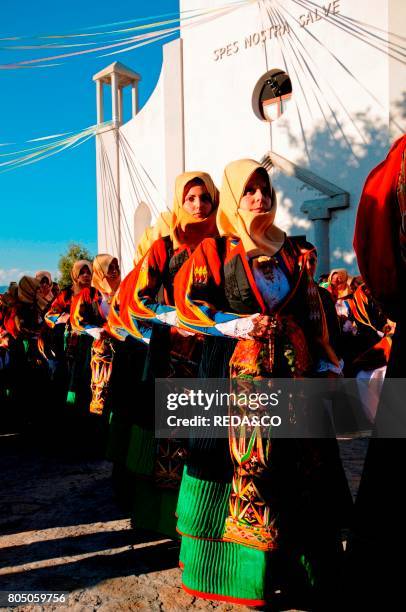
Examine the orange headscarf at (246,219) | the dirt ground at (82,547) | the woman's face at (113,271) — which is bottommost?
the dirt ground at (82,547)

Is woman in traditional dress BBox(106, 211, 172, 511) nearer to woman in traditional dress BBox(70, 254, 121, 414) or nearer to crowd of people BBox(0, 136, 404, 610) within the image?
crowd of people BBox(0, 136, 404, 610)

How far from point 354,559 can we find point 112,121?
60.0 feet

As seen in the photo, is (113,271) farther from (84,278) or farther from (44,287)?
(44,287)

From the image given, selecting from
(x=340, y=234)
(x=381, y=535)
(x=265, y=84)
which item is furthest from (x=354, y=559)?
(x=265, y=84)

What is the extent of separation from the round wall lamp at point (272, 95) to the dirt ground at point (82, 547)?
9029 millimetres

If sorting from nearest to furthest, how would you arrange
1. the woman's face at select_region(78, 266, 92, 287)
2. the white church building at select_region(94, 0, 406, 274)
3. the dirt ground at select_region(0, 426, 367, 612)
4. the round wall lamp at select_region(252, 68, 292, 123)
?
the dirt ground at select_region(0, 426, 367, 612) → the woman's face at select_region(78, 266, 92, 287) → the white church building at select_region(94, 0, 406, 274) → the round wall lamp at select_region(252, 68, 292, 123)

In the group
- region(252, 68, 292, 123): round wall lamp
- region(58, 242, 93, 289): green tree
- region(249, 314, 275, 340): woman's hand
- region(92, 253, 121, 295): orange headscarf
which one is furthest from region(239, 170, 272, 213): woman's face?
region(58, 242, 93, 289): green tree

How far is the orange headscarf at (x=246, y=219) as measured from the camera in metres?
2.93

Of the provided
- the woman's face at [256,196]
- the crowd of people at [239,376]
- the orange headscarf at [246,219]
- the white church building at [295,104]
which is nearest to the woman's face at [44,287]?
the crowd of people at [239,376]

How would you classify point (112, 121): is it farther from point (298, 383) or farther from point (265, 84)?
point (298, 383)

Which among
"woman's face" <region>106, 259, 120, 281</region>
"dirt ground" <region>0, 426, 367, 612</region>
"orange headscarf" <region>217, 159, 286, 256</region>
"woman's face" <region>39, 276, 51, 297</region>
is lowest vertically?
"dirt ground" <region>0, 426, 367, 612</region>

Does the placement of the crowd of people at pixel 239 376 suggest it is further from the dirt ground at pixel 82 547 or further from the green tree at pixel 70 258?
the green tree at pixel 70 258

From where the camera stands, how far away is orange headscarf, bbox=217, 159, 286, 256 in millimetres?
2932

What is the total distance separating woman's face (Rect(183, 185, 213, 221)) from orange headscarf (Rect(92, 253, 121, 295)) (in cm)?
219
